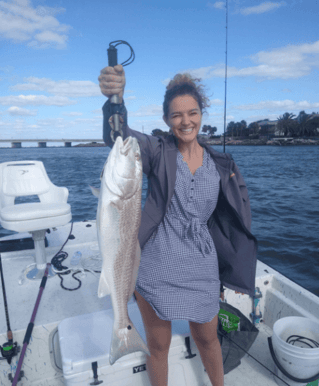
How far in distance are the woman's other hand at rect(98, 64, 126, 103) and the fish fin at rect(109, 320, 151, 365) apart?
1.58m

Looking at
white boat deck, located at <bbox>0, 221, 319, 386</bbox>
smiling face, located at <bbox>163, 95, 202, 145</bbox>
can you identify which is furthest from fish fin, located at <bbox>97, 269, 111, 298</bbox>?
white boat deck, located at <bbox>0, 221, 319, 386</bbox>

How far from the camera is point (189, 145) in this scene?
226 centimetres

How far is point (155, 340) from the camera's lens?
220cm

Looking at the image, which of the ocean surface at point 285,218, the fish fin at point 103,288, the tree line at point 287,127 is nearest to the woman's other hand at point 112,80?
the fish fin at point 103,288

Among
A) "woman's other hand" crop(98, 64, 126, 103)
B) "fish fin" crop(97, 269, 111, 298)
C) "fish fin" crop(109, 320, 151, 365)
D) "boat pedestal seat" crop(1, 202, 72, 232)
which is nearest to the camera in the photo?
"woman's other hand" crop(98, 64, 126, 103)

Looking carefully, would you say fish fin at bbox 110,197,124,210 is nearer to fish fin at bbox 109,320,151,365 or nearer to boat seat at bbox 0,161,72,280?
fish fin at bbox 109,320,151,365

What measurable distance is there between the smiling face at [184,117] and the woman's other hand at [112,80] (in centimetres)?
55

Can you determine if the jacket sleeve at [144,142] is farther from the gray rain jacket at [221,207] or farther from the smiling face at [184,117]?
the smiling face at [184,117]

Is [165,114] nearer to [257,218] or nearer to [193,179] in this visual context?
[193,179]

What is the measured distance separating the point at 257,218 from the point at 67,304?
1009cm

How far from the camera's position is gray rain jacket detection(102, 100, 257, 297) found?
2051 mm

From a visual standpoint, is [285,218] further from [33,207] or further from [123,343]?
[123,343]

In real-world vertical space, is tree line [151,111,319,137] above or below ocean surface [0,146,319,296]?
above

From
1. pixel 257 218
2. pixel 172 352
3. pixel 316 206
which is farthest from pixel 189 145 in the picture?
pixel 316 206
